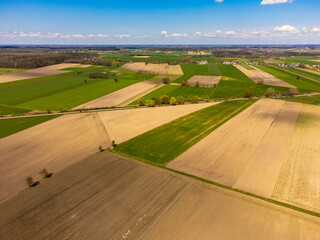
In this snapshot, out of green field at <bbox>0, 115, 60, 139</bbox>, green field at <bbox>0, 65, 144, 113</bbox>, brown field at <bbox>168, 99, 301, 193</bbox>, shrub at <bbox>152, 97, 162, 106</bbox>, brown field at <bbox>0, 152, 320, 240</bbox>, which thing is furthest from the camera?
shrub at <bbox>152, 97, 162, 106</bbox>

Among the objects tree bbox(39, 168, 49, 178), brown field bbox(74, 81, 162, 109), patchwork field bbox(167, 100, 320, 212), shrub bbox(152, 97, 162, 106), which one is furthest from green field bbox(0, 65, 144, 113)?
patchwork field bbox(167, 100, 320, 212)

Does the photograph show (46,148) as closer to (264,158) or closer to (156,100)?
(156,100)

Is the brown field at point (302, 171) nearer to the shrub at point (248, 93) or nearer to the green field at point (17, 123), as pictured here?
the shrub at point (248, 93)

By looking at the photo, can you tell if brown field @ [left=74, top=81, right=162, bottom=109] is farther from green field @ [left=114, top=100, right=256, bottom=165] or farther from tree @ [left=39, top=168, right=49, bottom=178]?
tree @ [left=39, top=168, right=49, bottom=178]

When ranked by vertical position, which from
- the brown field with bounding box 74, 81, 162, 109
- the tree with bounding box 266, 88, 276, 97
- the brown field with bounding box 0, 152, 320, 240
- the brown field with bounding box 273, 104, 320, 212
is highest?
the tree with bounding box 266, 88, 276, 97

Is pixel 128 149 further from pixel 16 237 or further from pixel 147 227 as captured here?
pixel 16 237

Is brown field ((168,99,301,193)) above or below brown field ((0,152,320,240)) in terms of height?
above

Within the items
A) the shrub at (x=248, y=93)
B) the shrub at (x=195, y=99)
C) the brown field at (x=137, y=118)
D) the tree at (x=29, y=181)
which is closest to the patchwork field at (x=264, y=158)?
the brown field at (x=137, y=118)
